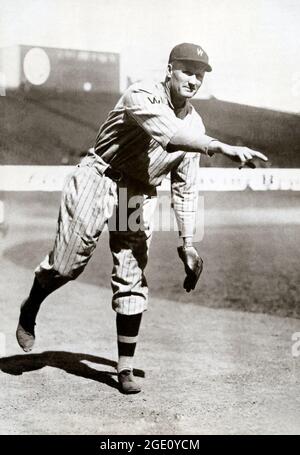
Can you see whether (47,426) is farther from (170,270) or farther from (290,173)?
(170,270)

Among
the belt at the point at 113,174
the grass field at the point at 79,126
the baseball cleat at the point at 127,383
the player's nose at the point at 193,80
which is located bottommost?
the baseball cleat at the point at 127,383

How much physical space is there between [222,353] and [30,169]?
142 cm

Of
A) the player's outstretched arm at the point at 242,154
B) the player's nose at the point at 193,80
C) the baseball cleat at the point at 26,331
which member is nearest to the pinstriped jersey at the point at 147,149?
the player's nose at the point at 193,80

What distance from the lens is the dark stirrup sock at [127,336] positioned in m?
2.93

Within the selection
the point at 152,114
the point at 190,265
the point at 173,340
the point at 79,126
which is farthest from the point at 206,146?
the point at 79,126

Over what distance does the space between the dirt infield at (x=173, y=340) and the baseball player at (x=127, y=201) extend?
0.74 feet

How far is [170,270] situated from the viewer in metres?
5.72

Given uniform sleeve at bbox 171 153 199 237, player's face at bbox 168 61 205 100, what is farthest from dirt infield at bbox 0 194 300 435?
player's face at bbox 168 61 205 100

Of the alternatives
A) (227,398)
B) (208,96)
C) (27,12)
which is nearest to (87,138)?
(208,96)

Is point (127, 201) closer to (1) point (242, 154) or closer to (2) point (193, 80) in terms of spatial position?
(2) point (193, 80)

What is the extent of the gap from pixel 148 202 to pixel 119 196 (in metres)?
0.13

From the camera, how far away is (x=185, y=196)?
3.00m

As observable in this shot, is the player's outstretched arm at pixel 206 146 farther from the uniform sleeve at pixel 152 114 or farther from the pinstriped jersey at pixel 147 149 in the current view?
the pinstriped jersey at pixel 147 149

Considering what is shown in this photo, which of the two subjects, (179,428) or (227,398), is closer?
(179,428)
